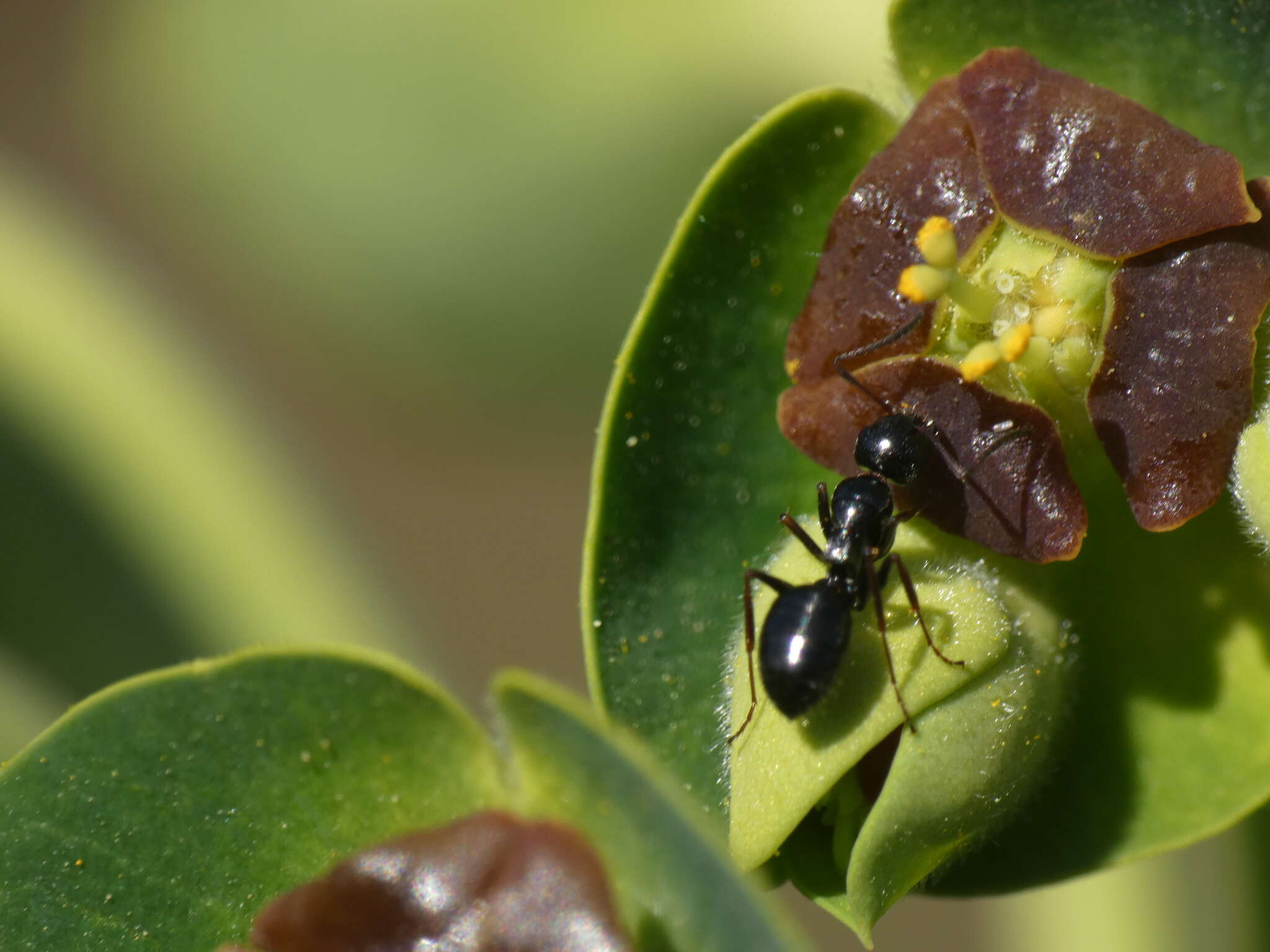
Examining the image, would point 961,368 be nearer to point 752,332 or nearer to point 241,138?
point 752,332

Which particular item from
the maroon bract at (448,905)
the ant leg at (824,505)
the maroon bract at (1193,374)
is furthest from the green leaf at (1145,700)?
the maroon bract at (448,905)

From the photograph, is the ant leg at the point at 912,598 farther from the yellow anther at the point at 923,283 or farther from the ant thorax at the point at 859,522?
the yellow anther at the point at 923,283

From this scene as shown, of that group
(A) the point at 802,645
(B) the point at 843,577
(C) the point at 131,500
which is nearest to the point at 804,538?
(B) the point at 843,577

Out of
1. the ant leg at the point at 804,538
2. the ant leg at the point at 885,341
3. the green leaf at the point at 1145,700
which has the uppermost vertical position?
the ant leg at the point at 885,341

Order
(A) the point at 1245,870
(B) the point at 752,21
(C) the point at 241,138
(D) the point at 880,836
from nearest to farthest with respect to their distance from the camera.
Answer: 1. (D) the point at 880,836
2. (A) the point at 1245,870
3. (B) the point at 752,21
4. (C) the point at 241,138

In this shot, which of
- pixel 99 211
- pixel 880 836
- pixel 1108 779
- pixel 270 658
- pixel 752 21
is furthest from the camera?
pixel 99 211

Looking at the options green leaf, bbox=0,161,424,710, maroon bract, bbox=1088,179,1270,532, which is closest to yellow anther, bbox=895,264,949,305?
maroon bract, bbox=1088,179,1270,532

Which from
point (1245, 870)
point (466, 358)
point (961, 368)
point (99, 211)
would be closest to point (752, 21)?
point (466, 358)

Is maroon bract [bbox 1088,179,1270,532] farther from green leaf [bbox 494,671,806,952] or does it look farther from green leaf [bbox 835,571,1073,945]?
green leaf [bbox 494,671,806,952]
